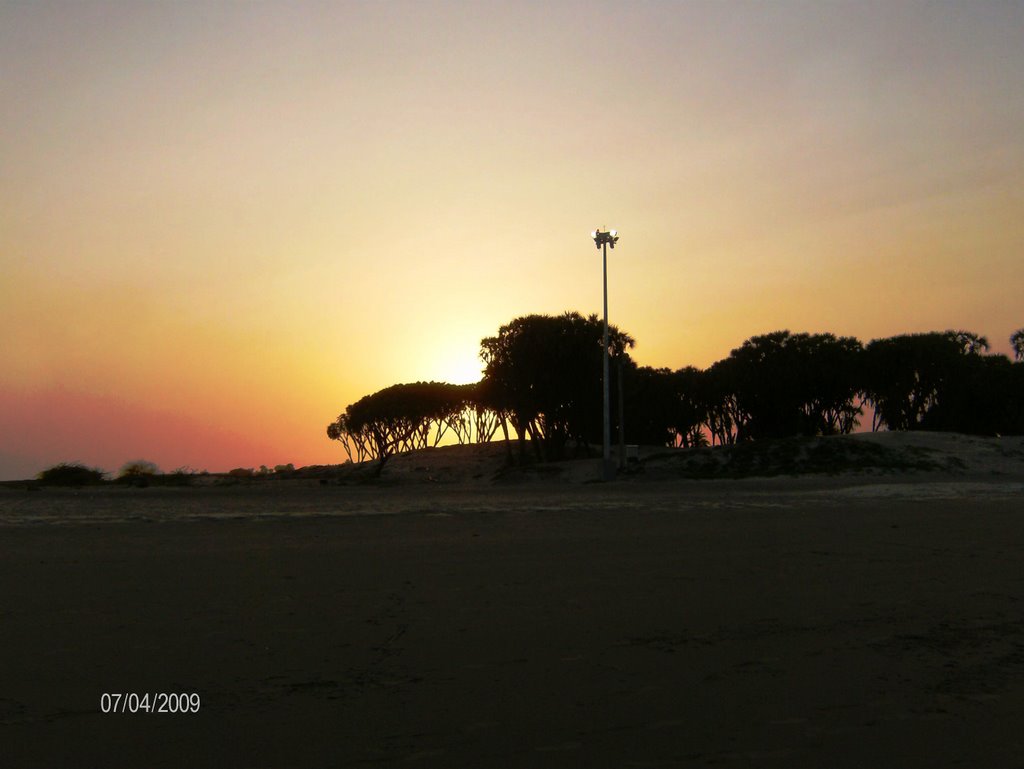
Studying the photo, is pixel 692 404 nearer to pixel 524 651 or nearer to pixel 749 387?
pixel 749 387

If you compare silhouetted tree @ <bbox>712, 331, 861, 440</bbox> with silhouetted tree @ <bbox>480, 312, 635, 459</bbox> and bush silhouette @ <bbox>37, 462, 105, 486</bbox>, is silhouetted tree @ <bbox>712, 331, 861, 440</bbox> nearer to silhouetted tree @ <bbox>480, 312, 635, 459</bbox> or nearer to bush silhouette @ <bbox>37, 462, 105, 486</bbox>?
silhouetted tree @ <bbox>480, 312, 635, 459</bbox>

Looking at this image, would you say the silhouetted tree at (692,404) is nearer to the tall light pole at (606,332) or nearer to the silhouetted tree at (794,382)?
the silhouetted tree at (794,382)

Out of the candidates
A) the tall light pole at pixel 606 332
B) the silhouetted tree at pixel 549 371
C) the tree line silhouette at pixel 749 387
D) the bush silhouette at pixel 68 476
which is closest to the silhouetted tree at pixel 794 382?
the tree line silhouette at pixel 749 387

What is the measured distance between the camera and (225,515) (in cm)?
1789

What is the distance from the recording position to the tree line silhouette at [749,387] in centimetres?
5309

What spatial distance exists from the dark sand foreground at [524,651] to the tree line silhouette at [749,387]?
3991cm

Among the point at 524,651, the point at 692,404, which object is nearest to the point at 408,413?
the point at 692,404

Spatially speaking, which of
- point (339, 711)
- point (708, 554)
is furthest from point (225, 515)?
point (339, 711)

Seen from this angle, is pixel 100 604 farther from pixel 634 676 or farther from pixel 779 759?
pixel 779 759

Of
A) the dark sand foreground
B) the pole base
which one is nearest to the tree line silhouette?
the pole base

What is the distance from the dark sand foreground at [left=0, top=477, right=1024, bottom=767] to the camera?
4414 millimetres

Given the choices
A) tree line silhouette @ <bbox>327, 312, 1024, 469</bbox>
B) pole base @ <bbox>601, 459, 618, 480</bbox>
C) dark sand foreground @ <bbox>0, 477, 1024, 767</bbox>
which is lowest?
dark sand foreground @ <bbox>0, 477, 1024, 767</bbox>

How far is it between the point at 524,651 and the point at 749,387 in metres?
59.4

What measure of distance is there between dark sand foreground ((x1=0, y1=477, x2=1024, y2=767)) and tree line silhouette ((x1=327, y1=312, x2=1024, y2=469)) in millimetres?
39909
